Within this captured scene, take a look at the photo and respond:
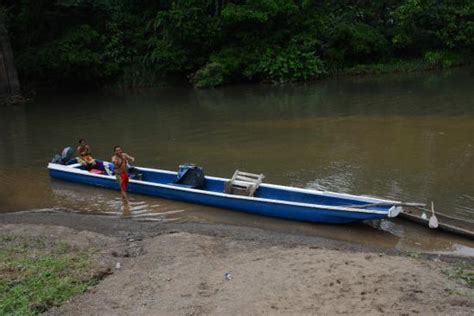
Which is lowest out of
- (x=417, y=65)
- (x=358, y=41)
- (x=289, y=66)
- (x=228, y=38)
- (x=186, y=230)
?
(x=186, y=230)

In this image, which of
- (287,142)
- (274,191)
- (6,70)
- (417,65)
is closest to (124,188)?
(274,191)

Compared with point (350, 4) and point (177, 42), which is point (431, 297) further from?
point (350, 4)

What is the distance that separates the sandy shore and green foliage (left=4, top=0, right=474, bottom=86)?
21.8 metres

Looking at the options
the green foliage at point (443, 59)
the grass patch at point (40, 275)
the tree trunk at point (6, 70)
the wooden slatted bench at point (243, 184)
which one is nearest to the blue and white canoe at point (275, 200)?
the wooden slatted bench at point (243, 184)

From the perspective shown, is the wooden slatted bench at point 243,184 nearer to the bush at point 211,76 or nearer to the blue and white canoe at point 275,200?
the blue and white canoe at point 275,200

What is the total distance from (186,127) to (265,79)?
37.5 feet

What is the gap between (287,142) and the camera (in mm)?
17359

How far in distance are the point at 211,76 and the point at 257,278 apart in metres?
23.8

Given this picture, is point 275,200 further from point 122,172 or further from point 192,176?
point 122,172

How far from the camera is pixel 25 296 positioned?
24.5 ft

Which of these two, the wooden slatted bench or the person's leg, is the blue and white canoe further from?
the person's leg

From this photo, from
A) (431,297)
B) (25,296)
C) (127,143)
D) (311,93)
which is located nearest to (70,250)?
(25,296)

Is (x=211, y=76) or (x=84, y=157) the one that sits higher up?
(x=211, y=76)

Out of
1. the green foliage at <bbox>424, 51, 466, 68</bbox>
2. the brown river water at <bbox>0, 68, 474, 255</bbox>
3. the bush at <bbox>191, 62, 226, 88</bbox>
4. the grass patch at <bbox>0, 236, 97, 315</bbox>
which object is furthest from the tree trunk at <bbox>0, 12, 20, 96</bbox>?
the green foliage at <bbox>424, 51, 466, 68</bbox>
